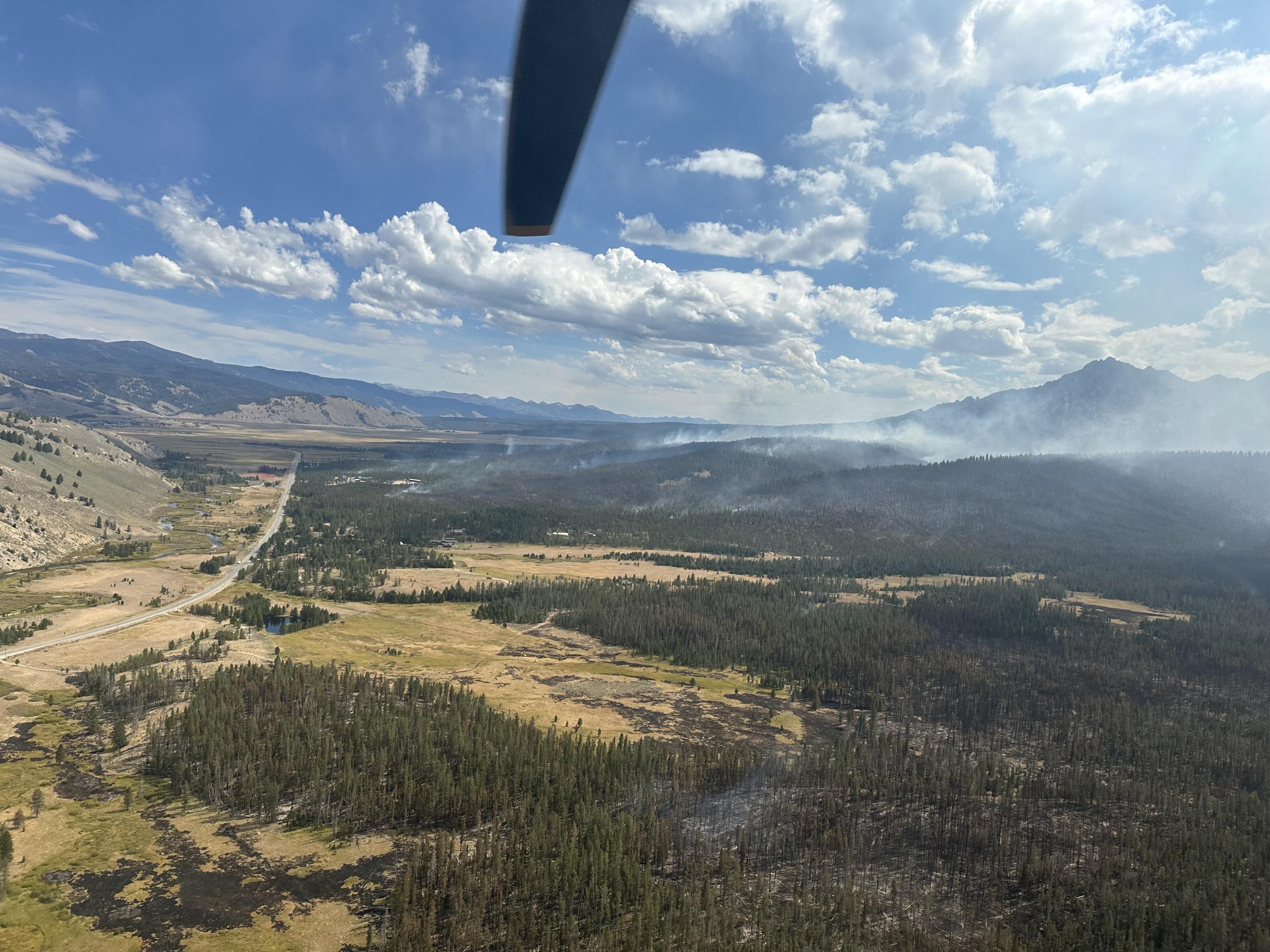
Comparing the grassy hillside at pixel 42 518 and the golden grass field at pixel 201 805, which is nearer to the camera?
the golden grass field at pixel 201 805

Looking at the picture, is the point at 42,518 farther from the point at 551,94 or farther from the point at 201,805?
the point at 551,94

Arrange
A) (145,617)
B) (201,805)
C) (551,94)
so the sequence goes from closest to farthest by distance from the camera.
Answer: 1. (551,94)
2. (201,805)
3. (145,617)

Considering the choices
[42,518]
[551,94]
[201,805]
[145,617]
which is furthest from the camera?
[42,518]

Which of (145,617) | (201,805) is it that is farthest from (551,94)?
(145,617)

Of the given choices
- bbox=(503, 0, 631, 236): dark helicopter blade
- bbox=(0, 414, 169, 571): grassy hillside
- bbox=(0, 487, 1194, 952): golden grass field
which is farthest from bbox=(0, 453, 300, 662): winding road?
bbox=(503, 0, 631, 236): dark helicopter blade

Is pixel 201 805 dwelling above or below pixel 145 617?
above

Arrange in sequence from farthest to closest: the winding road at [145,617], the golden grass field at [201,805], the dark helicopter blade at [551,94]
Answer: the winding road at [145,617]
the golden grass field at [201,805]
the dark helicopter blade at [551,94]

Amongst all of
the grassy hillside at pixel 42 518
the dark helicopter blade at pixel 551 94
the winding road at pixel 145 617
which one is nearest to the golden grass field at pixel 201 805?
the winding road at pixel 145 617

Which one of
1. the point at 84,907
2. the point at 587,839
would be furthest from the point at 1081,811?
the point at 84,907

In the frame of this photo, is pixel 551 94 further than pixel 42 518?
No

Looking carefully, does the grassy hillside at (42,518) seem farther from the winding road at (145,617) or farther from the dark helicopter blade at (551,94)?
the dark helicopter blade at (551,94)
